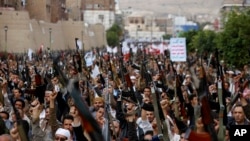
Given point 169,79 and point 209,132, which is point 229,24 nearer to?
point 169,79

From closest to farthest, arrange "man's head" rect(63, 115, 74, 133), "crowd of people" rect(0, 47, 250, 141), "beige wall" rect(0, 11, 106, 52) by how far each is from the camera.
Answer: "crowd of people" rect(0, 47, 250, 141) → "man's head" rect(63, 115, 74, 133) → "beige wall" rect(0, 11, 106, 52)

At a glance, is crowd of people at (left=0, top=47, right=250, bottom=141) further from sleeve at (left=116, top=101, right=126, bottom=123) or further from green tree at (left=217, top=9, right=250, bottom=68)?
green tree at (left=217, top=9, right=250, bottom=68)

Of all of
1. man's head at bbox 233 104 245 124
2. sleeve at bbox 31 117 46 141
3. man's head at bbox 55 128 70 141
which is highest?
man's head at bbox 233 104 245 124

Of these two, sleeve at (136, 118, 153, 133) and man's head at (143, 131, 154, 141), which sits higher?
man's head at (143, 131, 154, 141)

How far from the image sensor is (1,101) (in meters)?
9.88

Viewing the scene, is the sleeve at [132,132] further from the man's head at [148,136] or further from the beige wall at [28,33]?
the beige wall at [28,33]

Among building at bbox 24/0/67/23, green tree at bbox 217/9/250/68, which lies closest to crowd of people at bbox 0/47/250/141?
green tree at bbox 217/9/250/68

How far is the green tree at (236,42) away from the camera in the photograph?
32094mm

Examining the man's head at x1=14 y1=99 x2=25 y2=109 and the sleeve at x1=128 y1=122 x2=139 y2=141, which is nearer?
the sleeve at x1=128 y1=122 x2=139 y2=141

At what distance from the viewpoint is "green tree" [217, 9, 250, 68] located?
32094 mm

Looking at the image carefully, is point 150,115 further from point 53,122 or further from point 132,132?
point 53,122

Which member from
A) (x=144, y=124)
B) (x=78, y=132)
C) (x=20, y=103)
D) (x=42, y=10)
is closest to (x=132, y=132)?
(x=144, y=124)

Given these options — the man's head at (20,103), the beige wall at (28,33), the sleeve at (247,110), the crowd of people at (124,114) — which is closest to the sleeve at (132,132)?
the crowd of people at (124,114)

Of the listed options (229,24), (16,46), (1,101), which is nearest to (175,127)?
(1,101)
